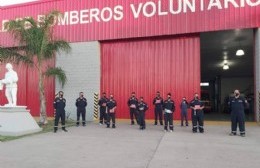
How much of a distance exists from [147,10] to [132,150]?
11053 mm

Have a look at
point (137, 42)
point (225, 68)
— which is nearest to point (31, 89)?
point (137, 42)

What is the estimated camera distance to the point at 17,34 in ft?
57.8

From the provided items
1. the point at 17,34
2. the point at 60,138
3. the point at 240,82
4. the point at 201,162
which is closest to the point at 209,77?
the point at 240,82

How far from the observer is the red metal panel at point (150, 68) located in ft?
61.5

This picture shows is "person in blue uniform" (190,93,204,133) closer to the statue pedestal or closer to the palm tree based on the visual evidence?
the statue pedestal

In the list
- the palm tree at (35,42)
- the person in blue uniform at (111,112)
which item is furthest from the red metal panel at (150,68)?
the palm tree at (35,42)

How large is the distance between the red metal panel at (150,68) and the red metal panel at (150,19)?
76cm

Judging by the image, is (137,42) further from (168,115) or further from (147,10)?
(168,115)

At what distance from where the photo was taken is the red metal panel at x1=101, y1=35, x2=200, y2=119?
18734 millimetres

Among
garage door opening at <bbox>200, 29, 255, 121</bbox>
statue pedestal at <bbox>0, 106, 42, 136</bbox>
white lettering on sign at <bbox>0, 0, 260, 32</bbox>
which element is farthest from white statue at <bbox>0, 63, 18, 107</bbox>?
garage door opening at <bbox>200, 29, 255, 121</bbox>

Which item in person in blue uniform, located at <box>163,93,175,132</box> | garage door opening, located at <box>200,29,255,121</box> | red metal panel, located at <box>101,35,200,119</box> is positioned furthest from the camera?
garage door opening, located at <box>200,29,255,121</box>

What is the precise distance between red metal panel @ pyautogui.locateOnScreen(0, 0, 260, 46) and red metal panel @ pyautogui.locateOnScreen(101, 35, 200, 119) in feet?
2.49

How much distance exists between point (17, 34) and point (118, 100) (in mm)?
6908

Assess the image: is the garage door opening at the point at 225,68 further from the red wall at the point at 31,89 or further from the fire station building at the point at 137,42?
the red wall at the point at 31,89
